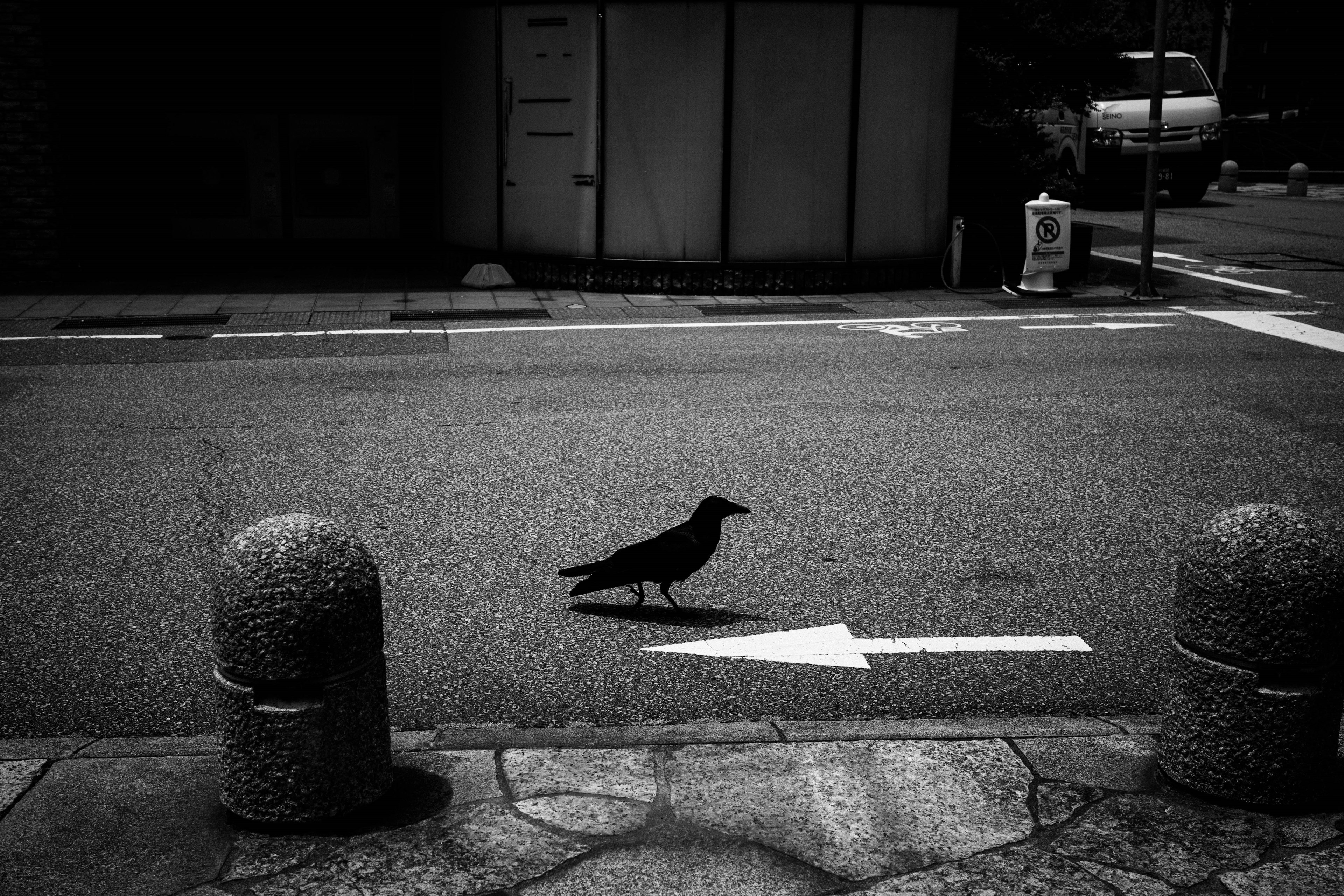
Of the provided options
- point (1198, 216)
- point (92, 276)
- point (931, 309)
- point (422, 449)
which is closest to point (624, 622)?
point (422, 449)

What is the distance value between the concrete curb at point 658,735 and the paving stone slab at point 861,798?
0.35 ft

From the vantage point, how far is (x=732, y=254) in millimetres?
16219

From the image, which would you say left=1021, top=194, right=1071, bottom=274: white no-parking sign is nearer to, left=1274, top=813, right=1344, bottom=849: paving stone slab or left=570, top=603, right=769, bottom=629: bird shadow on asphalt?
left=570, top=603, right=769, bottom=629: bird shadow on asphalt

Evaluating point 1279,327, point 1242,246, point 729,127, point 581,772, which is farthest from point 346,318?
point 1242,246

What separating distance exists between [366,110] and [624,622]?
595 inches

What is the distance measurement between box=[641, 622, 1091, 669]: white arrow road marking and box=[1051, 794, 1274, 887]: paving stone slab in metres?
1.38

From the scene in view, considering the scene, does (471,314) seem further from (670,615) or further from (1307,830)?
(1307,830)

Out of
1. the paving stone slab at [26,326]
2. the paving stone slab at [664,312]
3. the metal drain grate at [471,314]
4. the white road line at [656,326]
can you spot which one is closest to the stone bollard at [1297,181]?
the white road line at [656,326]

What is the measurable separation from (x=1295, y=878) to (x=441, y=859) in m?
2.44

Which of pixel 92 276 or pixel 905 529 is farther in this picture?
pixel 92 276

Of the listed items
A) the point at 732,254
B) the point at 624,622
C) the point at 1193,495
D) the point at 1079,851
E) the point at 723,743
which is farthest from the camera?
the point at 732,254

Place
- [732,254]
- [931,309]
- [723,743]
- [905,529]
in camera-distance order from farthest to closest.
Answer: [732,254], [931,309], [905,529], [723,743]

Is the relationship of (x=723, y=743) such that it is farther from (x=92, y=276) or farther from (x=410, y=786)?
(x=92, y=276)

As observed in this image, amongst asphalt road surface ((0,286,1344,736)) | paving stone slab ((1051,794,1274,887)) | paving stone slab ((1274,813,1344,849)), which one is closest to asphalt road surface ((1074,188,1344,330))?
asphalt road surface ((0,286,1344,736))
